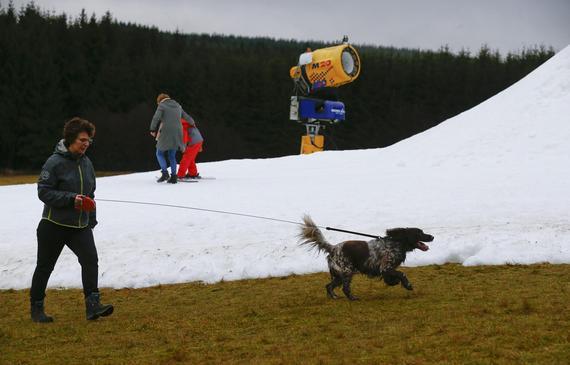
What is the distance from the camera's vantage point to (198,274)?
10.6 metres

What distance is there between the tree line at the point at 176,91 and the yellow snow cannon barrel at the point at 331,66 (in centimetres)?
3915

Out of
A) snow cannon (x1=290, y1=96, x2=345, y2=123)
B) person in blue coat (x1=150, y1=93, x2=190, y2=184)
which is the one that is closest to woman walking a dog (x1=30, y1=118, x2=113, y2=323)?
person in blue coat (x1=150, y1=93, x2=190, y2=184)

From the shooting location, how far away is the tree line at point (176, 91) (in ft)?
213

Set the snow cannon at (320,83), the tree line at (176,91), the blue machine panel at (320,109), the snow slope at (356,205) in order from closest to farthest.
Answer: the snow slope at (356,205), the snow cannon at (320,83), the blue machine panel at (320,109), the tree line at (176,91)

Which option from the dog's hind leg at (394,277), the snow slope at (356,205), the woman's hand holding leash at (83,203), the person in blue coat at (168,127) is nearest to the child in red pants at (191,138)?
the person in blue coat at (168,127)

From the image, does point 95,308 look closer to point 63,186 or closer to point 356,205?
point 63,186

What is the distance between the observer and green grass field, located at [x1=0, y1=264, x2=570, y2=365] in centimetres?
552

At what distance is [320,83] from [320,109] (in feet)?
4.45

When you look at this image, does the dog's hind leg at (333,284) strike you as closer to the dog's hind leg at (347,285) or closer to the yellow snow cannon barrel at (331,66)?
the dog's hind leg at (347,285)

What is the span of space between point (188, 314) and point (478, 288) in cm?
346

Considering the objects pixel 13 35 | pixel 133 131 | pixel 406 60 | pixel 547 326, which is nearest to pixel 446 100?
pixel 406 60

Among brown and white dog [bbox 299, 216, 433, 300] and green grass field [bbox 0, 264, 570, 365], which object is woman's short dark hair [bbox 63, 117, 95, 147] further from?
brown and white dog [bbox 299, 216, 433, 300]

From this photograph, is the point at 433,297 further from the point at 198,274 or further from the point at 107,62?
the point at 107,62

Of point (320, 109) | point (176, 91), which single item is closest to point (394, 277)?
point (320, 109)
